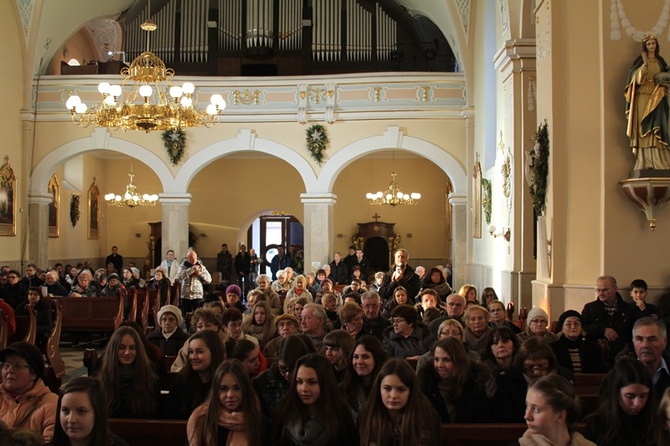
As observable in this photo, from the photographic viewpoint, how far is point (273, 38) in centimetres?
2039

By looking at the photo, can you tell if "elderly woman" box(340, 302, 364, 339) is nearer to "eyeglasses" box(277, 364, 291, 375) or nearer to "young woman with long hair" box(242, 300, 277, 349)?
"young woman with long hair" box(242, 300, 277, 349)

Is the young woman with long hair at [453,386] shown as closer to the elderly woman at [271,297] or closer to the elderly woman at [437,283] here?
the elderly woman at [271,297]

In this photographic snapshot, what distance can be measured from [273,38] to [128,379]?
16.2m

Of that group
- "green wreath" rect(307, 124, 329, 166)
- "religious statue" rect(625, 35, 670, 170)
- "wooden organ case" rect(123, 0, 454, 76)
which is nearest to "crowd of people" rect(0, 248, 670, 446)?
"religious statue" rect(625, 35, 670, 170)

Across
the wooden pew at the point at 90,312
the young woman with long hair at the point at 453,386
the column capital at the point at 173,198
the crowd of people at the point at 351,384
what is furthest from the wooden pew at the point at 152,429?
the column capital at the point at 173,198

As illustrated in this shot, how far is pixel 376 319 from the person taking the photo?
7.88 metres

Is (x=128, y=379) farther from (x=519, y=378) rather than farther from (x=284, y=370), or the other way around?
(x=519, y=378)

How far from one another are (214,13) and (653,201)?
1400 centimetres

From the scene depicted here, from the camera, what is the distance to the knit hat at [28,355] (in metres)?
4.44

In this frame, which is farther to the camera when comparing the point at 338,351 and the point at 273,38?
the point at 273,38

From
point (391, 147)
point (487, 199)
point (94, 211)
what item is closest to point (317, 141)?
point (391, 147)

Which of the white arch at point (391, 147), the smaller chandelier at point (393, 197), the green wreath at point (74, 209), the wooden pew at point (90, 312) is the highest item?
the white arch at point (391, 147)

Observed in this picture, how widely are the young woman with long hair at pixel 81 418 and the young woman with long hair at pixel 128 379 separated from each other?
1.20 meters

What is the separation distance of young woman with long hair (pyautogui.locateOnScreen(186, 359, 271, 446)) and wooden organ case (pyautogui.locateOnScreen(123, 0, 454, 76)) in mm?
16435
